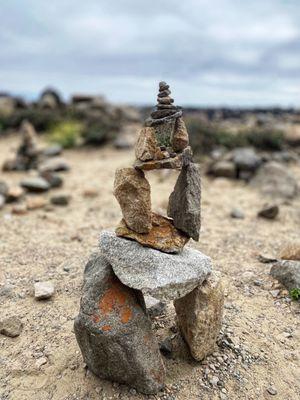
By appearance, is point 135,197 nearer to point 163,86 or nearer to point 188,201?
point 188,201

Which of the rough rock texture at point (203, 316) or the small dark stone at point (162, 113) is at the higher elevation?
the small dark stone at point (162, 113)

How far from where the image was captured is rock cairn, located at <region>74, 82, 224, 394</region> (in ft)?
12.5

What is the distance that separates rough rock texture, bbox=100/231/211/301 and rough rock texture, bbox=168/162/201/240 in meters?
0.30

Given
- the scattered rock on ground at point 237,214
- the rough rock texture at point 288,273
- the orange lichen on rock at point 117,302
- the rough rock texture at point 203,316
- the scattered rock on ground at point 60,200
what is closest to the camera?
the orange lichen on rock at point 117,302

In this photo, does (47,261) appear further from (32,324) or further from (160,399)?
(160,399)

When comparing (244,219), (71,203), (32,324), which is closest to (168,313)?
(32,324)

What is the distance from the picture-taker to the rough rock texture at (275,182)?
1066 centimetres

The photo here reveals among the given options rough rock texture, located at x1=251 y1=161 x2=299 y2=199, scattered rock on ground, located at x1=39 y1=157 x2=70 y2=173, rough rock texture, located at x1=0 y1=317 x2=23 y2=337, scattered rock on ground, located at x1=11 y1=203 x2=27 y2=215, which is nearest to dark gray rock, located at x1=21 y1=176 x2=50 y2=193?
scattered rock on ground, located at x1=11 y1=203 x2=27 y2=215

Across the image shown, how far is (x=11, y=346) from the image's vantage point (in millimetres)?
4551

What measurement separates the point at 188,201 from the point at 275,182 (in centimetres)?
752

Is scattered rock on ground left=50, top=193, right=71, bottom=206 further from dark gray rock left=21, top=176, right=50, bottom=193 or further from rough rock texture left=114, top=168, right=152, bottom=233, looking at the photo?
rough rock texture left=114, top=168, right=152, bottom=233

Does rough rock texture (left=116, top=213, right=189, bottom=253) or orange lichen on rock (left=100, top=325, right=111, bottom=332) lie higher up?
rough rock texture (left=116, top=213, right=189, bottom=253)

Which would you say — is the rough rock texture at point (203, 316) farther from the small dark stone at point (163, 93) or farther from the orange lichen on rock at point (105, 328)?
the small dark stone at point (163, 93)

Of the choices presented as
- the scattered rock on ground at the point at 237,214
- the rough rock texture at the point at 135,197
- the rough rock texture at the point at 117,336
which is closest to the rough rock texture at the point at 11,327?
the rough rock texture at the point at 117,336
